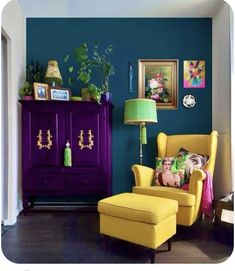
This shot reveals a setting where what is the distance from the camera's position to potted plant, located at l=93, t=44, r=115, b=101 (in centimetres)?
314

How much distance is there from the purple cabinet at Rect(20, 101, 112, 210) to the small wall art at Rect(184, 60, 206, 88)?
1.18 meters

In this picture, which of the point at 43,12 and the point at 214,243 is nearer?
the point at 214,243

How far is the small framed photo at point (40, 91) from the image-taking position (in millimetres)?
2934

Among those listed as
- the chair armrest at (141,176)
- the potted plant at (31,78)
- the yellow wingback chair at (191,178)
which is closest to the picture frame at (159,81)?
the yellow wingback chair at (191,178)

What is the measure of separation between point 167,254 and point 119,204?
522 mm

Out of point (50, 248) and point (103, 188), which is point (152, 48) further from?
point (50, 248)

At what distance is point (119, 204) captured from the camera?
202 cm

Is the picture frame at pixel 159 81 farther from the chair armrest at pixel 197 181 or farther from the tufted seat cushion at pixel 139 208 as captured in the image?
the tufted seat cushion at pixel 139 208

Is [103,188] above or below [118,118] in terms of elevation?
below

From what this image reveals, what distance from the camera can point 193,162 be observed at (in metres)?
2.66

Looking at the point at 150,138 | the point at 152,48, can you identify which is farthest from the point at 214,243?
the point at 152,48

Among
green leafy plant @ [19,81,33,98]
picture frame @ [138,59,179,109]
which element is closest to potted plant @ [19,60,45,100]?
green leafy plant @ [19,81,33,98]

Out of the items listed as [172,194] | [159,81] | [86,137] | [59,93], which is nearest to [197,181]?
[172,194]

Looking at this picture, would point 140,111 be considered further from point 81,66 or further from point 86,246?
point 86,246
